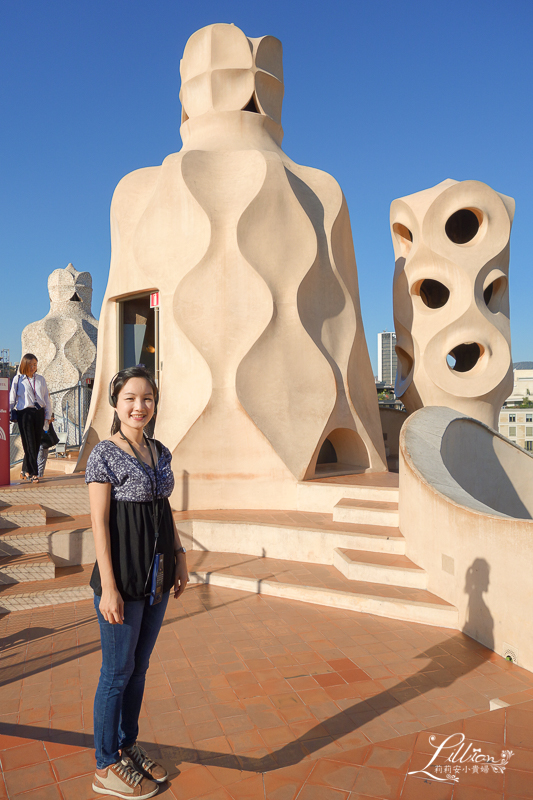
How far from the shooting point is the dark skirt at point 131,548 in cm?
212

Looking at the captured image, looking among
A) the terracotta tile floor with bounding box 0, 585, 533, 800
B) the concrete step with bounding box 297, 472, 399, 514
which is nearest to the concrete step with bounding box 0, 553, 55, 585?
the terracotta tile floor with bounding box 0, 585, 533, 800

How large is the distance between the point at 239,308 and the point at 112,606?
19.7ft

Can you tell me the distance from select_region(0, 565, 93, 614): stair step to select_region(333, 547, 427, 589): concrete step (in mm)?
2442

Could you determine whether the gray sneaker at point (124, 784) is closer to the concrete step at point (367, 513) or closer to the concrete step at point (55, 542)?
the concrete step at point (55, 542)

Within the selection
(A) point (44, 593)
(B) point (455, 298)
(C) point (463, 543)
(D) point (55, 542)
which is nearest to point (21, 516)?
(D) point (55, 542)

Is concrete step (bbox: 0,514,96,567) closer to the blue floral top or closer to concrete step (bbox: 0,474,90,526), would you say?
concrete step (bbox: 0,474,90,526)

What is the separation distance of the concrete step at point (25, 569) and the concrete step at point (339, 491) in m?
3.29

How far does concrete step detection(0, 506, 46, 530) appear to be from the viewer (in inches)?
225

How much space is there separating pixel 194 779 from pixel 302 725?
0.93 meters

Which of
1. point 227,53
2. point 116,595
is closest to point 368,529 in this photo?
point 116,595

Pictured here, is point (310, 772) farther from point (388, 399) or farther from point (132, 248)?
point (388, 399)

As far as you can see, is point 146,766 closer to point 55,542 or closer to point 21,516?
point 55,542

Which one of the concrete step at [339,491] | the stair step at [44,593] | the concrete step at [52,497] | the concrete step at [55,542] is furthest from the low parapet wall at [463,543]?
the concrete step at [52,497]

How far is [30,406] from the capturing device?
22.0 feet
